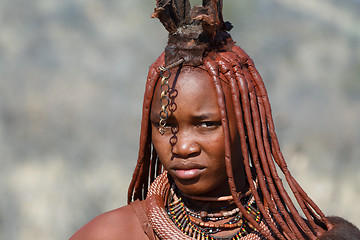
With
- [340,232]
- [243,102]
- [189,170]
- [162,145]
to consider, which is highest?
[243,102]

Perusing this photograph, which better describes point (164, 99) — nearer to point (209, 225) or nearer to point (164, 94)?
point (164, 94)

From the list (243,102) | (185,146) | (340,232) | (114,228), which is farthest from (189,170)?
(340,232)

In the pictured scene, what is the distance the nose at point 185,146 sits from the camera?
1960mm

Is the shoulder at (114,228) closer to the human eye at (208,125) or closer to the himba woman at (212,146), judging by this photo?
the himba woman at (212,146)

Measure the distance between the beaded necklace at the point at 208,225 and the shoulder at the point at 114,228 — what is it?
16 centimetres

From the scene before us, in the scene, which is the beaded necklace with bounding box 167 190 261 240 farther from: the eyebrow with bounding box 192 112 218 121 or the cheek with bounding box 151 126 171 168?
the eyebrow with bounding box 192 112 218 121

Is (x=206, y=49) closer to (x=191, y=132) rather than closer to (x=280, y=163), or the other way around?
(x=191, y=132)

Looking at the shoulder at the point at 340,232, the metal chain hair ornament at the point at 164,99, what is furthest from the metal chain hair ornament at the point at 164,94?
the shoulder at the point at 340,232

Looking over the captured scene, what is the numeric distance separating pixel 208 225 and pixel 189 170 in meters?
0.29

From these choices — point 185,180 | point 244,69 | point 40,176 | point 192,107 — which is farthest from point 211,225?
point 40,176

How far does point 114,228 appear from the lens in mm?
2197

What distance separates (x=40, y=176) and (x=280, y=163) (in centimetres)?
258

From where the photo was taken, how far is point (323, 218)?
207 centimetres

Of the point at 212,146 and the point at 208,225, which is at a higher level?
the point at 212,146
